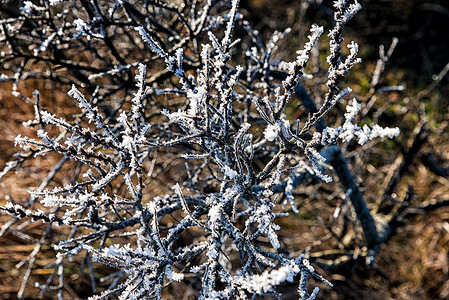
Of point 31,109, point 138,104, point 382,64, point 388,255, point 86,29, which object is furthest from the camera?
point 31,109

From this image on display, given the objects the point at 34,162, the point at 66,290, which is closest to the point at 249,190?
the point at 66,290

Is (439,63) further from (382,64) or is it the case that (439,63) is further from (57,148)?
(57,148)

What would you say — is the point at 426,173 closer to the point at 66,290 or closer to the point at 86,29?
the point at 86,29

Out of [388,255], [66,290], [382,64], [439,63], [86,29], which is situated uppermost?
[439,63]

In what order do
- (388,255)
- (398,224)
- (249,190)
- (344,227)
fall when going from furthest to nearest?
(388,255) < (344,227) < (398,224) < (249,190)

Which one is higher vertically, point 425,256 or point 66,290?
point 425,256

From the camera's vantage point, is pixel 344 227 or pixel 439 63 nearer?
pixel 344 227
